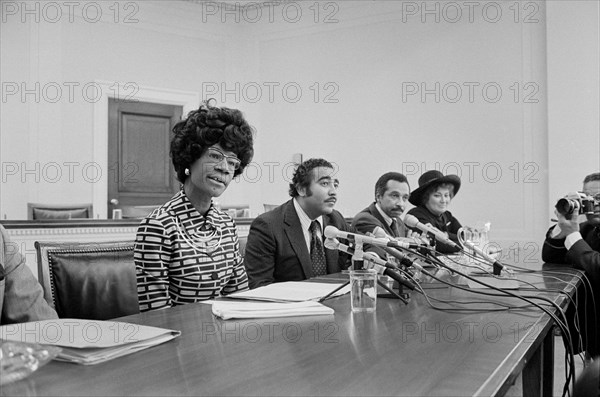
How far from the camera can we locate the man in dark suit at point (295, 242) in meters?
2.42

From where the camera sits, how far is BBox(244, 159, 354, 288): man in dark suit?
242 centimetres

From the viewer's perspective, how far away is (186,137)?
6.14 ft

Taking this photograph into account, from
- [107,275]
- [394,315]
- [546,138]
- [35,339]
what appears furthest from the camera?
[546,138]

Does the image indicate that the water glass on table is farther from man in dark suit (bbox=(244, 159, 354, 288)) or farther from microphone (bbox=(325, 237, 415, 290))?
man in dark suit (bbox=(244, 159, 354, 288))

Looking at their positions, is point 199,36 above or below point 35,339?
above

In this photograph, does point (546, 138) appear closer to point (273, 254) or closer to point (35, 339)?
point (273, 254)

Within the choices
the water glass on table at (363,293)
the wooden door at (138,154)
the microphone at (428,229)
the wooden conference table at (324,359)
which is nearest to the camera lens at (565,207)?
the microphone at (428,229)

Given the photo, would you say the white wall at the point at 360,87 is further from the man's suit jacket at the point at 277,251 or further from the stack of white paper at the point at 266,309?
the stack of white paper at the point at 266,309

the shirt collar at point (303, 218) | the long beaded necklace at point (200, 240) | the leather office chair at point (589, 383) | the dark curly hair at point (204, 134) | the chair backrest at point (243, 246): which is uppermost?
the dark curly hair at point (204, 134)

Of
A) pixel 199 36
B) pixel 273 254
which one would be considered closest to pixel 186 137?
pixel 273 254

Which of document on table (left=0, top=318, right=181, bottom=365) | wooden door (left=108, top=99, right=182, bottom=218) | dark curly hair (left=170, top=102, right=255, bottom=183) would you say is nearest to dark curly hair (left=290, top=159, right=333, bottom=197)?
dark curly hair (left=170, top=102, right=255, bottom=183)

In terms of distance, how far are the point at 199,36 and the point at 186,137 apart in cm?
506

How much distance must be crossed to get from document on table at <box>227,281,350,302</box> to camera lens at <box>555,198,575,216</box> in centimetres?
110

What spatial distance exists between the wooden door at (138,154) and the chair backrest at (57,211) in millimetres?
1401
